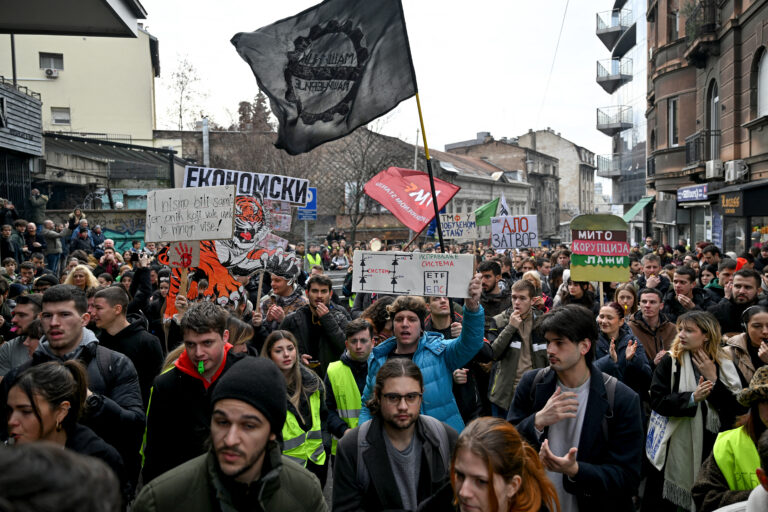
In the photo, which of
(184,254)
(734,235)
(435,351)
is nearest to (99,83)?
(734,235)

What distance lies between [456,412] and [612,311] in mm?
2007

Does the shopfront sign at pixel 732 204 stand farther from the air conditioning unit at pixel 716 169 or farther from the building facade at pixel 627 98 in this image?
the building facade at pixel 627 98

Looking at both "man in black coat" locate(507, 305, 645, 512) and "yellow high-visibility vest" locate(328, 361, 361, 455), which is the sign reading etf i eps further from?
"man in black coat" locate(507, 305, 645, 512)

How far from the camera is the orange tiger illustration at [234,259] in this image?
7.04m

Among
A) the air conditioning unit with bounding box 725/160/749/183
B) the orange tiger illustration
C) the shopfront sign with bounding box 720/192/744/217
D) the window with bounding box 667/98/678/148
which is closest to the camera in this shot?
the orange tiger illustration

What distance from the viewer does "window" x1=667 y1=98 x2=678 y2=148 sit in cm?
2591

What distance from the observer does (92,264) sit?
1290 cm

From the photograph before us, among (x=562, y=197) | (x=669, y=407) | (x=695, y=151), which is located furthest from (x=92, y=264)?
(x=562, y=197)

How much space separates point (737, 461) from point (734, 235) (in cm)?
1783

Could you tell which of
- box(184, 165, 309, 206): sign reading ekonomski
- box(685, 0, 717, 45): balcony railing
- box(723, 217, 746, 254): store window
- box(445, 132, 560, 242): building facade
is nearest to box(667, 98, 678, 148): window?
box(685, 0, 717, 45): balcony railing

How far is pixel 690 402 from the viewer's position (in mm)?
4617

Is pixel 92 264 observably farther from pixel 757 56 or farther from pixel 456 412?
pixel 757 56

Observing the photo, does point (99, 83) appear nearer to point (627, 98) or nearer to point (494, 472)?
point (627, 98)

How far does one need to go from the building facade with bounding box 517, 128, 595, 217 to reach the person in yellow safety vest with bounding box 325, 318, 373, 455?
261ft
